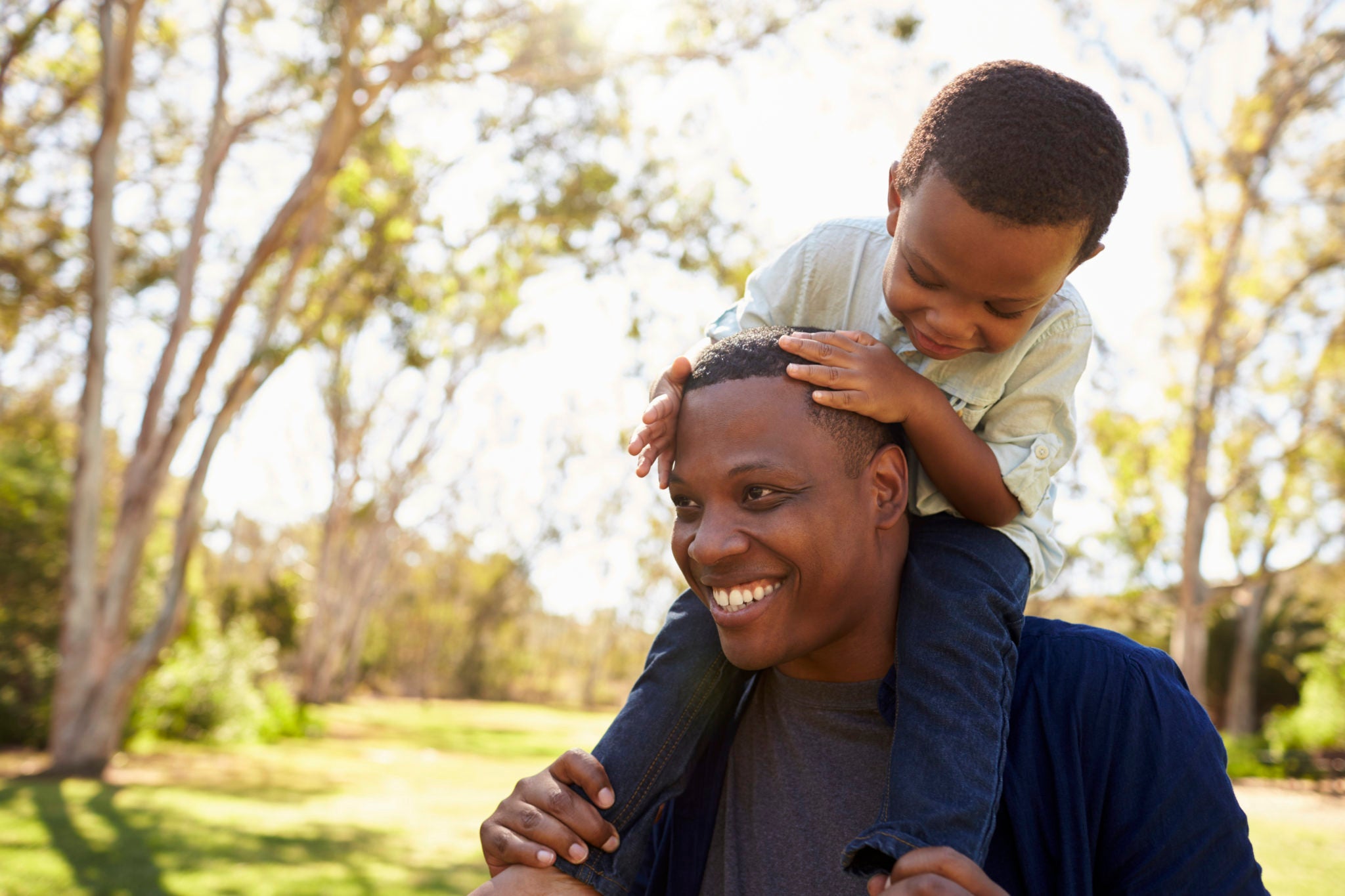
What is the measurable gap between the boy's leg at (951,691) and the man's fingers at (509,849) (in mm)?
615

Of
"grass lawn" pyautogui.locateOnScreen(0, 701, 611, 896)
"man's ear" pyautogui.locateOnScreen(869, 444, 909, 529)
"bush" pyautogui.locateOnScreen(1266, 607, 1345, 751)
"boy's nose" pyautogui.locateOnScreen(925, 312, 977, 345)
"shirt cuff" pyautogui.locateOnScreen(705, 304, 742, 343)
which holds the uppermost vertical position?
"shirt cuff" pyautogui.locateOnScreen(705, 304, 742, 343)

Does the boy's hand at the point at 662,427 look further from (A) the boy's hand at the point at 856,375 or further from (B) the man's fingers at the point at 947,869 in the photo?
(B) the man's fingers at the point at 947,869

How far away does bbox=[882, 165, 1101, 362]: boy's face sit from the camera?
199 centimetres

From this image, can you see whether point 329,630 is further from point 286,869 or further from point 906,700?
point 906,700

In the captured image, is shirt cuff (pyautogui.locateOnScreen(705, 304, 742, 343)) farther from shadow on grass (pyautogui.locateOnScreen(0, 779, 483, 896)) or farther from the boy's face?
shadow on grass (pyautogui.locateOnScreen(0, 779, 483, 896))

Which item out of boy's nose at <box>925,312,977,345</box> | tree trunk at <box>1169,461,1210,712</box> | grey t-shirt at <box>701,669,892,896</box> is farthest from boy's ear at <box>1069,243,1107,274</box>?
tree trunk at <box>1169,461,1210,712</box>

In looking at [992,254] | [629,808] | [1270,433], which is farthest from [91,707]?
[1270,433]

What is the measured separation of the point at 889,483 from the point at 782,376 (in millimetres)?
325

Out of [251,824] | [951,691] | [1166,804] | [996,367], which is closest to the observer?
[1166,804]

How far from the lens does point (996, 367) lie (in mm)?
2217

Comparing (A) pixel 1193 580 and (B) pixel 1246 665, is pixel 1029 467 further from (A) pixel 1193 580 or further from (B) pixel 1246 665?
(B) pixel 1246 665

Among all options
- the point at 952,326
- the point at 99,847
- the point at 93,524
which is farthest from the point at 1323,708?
the point at 952,326

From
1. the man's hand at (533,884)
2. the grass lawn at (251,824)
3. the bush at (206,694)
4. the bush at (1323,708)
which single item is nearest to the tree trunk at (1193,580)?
the bush at (1323,708)

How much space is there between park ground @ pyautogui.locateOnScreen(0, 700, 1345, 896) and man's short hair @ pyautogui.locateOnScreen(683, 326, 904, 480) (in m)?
6.96
